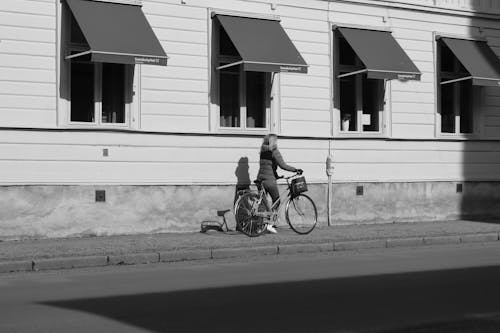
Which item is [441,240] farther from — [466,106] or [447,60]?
[447,60]

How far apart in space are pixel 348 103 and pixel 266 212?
14.3 feet

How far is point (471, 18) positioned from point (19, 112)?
11679 millimetres

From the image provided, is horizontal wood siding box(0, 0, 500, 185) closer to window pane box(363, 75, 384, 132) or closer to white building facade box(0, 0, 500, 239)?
white building facade box(0, 0, 500, 239)

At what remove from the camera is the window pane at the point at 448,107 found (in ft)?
64.0

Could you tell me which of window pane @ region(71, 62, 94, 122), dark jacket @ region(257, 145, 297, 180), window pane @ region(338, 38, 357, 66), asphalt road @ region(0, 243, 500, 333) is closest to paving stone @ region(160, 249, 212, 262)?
asphalt road @ region(0, 243, 500, 333)

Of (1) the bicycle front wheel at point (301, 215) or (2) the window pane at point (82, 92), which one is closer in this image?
(2) the window pane at point (82, 92)

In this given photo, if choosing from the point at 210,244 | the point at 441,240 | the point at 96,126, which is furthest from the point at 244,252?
the point at 441,240

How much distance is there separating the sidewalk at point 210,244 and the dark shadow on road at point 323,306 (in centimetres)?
307

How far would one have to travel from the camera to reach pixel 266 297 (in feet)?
29.1

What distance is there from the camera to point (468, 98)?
65.4ft

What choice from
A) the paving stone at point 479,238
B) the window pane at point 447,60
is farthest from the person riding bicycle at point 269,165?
the window pane at point 447,60

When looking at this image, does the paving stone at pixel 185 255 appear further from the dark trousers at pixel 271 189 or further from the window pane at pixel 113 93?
the window pane at pixel 113 93

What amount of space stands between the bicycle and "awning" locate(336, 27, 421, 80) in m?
3.35

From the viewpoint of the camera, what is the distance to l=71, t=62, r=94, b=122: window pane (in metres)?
15.0
